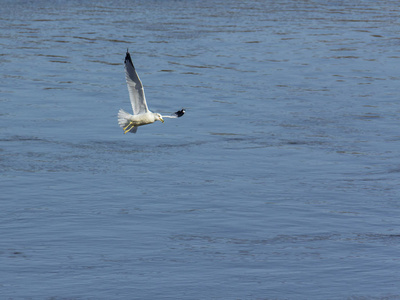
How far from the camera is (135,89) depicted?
44.3 ft

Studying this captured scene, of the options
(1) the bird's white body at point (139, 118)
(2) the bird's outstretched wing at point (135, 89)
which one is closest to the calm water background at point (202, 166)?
(1) the bird's white body at point (139, 118)

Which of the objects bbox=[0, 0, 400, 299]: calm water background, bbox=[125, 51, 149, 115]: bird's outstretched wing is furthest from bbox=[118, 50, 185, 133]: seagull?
bbox=[0, 0, 400, 299]: calm water background

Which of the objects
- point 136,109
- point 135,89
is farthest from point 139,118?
point 135,89

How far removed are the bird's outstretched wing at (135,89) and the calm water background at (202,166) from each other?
1902mm

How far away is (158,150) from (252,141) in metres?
2.18

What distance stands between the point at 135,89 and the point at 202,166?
417 cm

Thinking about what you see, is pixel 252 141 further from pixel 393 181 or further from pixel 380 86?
Result: pixel 380 86

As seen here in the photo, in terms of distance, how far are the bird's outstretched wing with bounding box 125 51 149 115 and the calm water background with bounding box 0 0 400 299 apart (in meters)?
1.90

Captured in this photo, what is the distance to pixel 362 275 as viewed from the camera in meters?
12.4

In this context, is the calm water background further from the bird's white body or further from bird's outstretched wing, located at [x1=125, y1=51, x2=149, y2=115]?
bird's outstretched wing, located at [x1=125, y1=51, x2=149, y2=115]

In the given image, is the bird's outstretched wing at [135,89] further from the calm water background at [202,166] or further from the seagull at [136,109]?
the calm water background at [202,166]

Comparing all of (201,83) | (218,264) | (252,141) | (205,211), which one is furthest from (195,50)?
(218,264)

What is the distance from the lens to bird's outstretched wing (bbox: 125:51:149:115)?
13.1 m

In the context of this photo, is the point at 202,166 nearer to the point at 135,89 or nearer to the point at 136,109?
the point at 136,109
